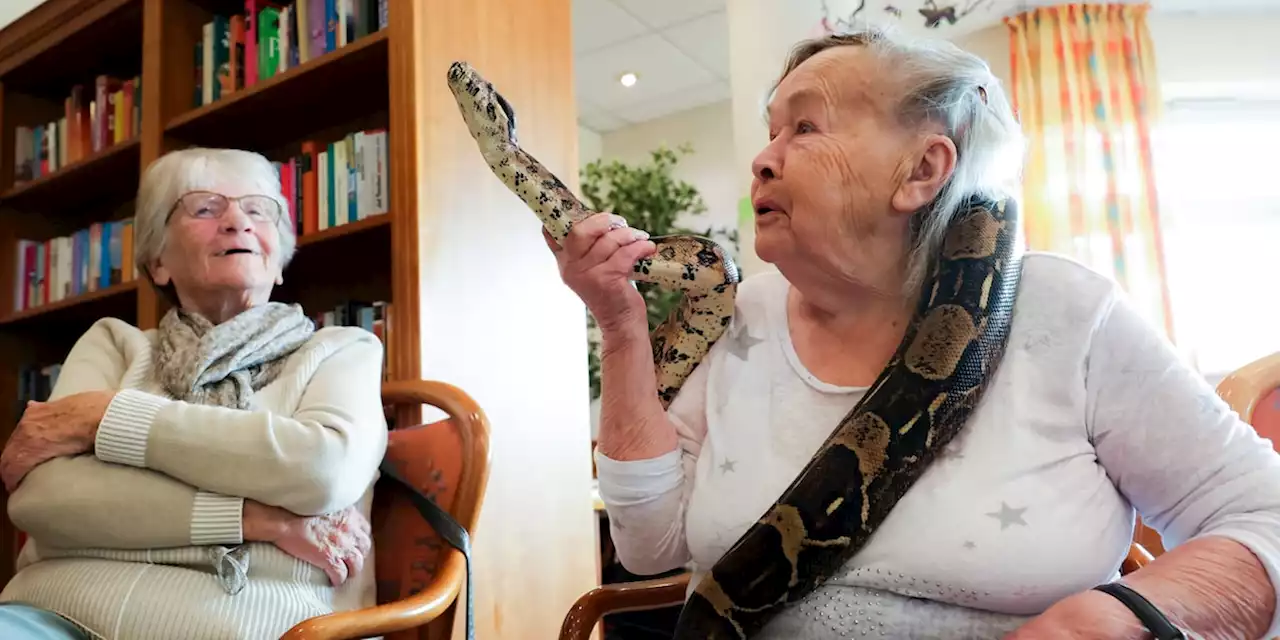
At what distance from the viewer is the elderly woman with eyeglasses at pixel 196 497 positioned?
1176 millimetres

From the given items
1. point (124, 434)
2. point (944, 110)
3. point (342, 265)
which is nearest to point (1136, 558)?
point (944, 110)

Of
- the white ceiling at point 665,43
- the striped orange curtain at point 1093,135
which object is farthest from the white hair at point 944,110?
the striped orange curtain at point 1093,135

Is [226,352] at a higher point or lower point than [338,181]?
lower

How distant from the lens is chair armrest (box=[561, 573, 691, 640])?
1.04 metres

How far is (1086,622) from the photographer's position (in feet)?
2.41

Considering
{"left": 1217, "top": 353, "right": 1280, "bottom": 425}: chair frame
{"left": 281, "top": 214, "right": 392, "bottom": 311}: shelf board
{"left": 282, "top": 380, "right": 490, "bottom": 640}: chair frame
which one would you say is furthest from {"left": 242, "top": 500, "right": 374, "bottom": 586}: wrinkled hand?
{"left": 1217, "top": 353, "right": 1280, "bottom": 425}: chair frame

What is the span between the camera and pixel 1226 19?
165 inches

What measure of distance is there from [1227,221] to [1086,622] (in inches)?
174

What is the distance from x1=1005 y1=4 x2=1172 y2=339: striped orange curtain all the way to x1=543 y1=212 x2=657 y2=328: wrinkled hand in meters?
3.64

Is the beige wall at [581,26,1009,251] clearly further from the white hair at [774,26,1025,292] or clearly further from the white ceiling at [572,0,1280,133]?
the white hair at [774,26,1025,292]

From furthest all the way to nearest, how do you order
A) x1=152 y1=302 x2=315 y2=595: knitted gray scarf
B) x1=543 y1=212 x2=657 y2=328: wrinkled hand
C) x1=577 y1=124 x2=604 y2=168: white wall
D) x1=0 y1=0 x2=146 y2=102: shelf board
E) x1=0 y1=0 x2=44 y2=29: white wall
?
x1=577 y1=124 x2=604 y2=168: white wall
x1=0 y1=0 x2=44 y2=29: white wall
x1=0 y1=0 x2=146 y2=102: shelf board
x1=152 y1=302 x2=315 y2=595: knitted gray scarf
x1=543 y1=212 x2=657 y2=328: wrinkled hand

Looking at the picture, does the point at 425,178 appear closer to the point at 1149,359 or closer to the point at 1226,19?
the point at 1149,359

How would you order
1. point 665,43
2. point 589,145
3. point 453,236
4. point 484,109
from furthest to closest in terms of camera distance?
point 589,145
point 665,43
point 453,236
point 484,109

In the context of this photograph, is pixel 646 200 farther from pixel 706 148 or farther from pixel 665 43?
pixel 706 148
